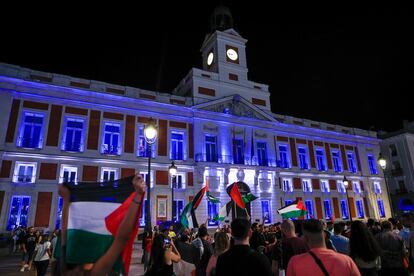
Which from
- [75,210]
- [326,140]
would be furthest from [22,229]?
[326,140]

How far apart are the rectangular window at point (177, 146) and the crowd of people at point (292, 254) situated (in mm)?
18943

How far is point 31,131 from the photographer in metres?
21.3

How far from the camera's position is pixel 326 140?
119 ft

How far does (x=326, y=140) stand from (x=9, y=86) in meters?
34.9

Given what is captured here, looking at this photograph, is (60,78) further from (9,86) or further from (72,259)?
(72,259)

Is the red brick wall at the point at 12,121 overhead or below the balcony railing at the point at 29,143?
overhead

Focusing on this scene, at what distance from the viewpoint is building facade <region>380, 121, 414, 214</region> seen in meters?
39.7

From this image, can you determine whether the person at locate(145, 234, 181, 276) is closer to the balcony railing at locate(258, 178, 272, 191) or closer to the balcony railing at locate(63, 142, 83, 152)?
the balcony railing at locate(63, 142, 83, 152)

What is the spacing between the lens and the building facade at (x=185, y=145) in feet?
67.3

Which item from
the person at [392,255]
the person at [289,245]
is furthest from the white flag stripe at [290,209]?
the person at [289,245]

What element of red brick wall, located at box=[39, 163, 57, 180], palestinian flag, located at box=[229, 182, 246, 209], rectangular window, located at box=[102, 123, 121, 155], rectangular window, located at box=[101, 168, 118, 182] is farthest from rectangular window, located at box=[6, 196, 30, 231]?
palestinian flag, located at box=[229, 182, 246, 209]

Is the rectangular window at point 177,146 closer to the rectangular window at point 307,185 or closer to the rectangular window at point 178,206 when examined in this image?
the rectangular window at point 178,206

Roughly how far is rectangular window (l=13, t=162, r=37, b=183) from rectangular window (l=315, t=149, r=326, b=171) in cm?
3073

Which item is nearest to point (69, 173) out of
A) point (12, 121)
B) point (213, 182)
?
point (12, 121)
